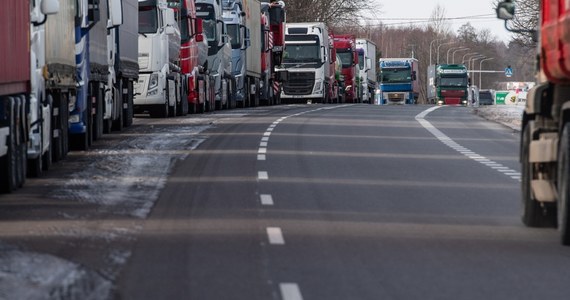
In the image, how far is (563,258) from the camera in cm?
1196

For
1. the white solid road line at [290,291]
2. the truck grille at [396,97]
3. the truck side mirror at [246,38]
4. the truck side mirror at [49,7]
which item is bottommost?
the truck grille at [396,97]

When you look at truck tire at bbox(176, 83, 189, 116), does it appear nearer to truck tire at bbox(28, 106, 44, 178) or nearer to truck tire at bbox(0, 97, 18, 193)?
truck tire at bbox(28, 106, 44, 178)

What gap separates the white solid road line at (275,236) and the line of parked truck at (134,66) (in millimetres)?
4282

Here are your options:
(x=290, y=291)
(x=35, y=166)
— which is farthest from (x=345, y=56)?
(x=290, y=291)

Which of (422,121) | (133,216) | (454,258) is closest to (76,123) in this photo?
(133,216)

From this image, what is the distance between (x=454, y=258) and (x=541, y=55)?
126 inches

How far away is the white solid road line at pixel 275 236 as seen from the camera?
12.8m

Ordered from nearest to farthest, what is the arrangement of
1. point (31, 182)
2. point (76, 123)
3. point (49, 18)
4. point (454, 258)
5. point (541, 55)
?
point (454, 258)
point (541, 55)
point (31, 182)
point (49, 18)
point (76, 123)

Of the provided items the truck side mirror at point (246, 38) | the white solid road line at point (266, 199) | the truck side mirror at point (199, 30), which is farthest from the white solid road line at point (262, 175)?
the truck side mirror at point (246, 38)

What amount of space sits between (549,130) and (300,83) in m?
59.4

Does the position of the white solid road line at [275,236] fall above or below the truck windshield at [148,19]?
below

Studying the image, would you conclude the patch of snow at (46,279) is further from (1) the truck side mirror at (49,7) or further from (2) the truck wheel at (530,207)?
(1) the truck side mirror at (49,7)

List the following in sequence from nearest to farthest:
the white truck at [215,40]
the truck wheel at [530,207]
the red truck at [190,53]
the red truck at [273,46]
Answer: the truck wheel at [530,207] < the red truck at [190,53] < the white truck at [215,40] < the red truck at [273,46]

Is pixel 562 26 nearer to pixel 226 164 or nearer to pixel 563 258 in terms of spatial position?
pixel 563 258
